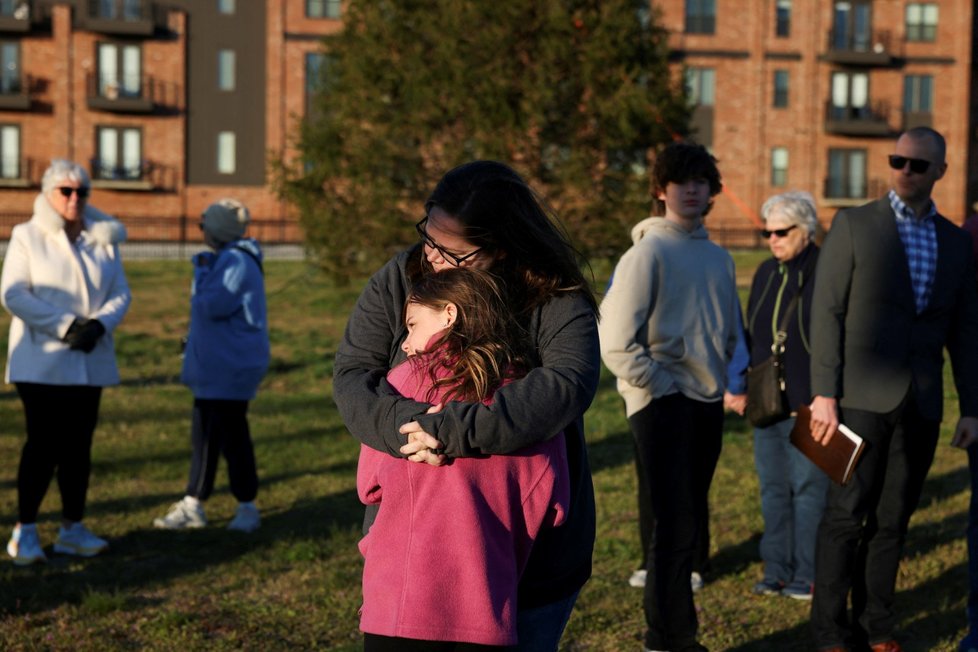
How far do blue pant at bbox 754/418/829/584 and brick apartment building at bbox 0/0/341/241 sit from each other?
39865 mm

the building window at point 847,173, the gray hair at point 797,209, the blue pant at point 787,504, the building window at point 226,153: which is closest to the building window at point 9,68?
the building window at point 226,153

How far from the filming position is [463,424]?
2.61 m

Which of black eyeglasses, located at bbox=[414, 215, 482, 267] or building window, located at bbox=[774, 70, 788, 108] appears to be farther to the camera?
building window, located at bbox=[774, 70, 788, 108]

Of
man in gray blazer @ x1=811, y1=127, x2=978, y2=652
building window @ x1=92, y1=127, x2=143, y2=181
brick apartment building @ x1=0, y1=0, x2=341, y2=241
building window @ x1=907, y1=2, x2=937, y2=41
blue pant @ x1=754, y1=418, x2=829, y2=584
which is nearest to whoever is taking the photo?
man in gray blazer @ x1=811, y1=127, x2=978, y2=652

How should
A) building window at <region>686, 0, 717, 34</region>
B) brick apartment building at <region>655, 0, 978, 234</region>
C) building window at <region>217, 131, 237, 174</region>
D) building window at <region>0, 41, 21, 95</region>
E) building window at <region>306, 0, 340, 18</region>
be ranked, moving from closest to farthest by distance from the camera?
building window at <region>0, 41, 21, 95</region> → building window at <region>306, 0, 340, 18</region> → building window at <region>217, 131, 237, 174</region> → building window at <region>686, 0, 717, 34</region> → brick apartment building at <region>655, 0, 978, 234</region>

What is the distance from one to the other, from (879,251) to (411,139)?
626 inches

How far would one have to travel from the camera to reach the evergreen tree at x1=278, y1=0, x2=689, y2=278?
19.3 metres

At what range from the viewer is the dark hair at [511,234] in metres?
2.94

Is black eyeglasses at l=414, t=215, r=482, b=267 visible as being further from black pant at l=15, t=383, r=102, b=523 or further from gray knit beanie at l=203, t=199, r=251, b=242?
gray knit beanie at l=203, t=199, r=251, b=242

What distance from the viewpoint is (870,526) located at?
5.21 meters

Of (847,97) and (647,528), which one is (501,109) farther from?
(847,97)

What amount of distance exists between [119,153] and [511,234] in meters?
45.3

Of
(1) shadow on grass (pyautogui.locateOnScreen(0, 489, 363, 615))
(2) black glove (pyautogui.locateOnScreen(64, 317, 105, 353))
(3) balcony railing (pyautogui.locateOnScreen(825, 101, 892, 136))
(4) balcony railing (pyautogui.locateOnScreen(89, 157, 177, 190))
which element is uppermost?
(3) balcony railing (pyautogui.locateOnScreen(825, 101, 892, 136))

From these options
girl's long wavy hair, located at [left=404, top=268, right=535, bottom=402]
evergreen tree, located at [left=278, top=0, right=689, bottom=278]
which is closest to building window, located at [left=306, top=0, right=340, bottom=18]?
evergreen tree, located at [left=278, top=0, right=689, bottom=278]
